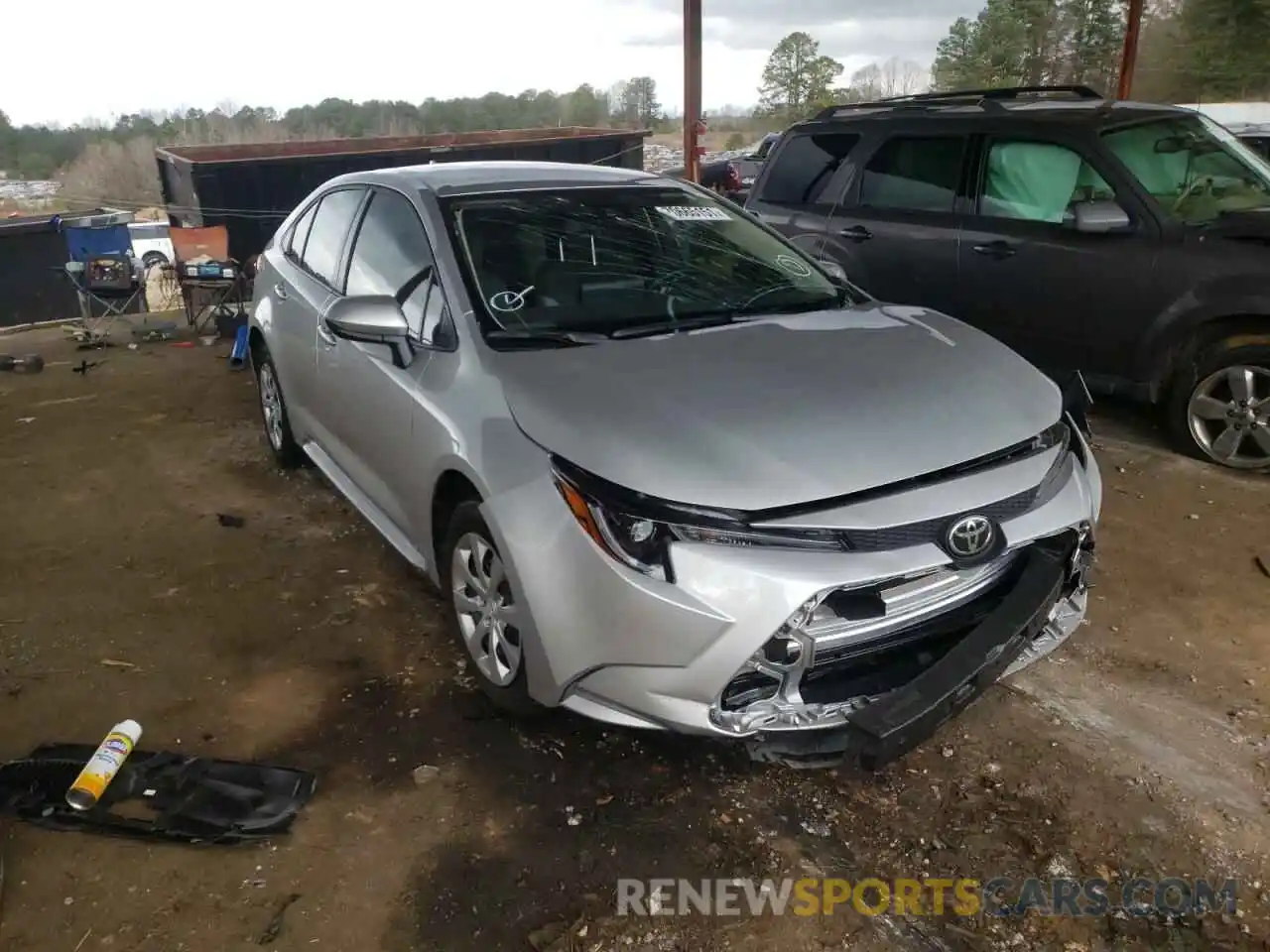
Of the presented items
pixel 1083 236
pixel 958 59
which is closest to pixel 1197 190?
pixel 1083 236

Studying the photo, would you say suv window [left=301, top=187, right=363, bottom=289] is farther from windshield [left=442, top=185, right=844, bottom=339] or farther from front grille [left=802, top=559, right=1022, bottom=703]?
front grille [left=802, top=559, right=1022, bottom=703]

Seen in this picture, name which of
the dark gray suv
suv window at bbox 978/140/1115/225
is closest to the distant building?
the dark gray suv

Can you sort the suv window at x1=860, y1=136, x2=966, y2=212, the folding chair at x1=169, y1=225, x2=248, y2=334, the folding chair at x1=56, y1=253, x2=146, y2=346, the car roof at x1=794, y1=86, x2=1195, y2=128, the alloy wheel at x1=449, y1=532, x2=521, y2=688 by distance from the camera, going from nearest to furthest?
the alloy wheel at x1=449, y1=532, x2=521, y2=688
the car roof at x1=794, y1=86, x2=1195, y2=128
the suv window at x1=860, y1=136, x2=966, y2=212
the folding chair at x1=56, y1=253, x2=146, y2=346
the folding chair at x1=169, y1=225, x2=248, y2=334

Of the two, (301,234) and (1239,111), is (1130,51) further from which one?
(301,234)

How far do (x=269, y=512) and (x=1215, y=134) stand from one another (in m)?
5.10

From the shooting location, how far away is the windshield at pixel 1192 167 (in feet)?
15.3

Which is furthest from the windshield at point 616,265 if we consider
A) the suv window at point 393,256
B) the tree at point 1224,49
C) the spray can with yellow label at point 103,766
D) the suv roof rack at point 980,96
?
the tree at point 1224,49

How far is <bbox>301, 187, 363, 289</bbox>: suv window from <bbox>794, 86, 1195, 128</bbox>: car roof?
10.2 feet

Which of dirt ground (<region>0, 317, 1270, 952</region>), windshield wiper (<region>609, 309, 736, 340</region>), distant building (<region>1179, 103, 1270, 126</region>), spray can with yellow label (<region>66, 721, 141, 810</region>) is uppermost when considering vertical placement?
distant building (<region>1179, 103, 1270, 126</region>)

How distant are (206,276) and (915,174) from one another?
5810 millimetres

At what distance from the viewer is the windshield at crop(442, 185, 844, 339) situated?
9.86ft

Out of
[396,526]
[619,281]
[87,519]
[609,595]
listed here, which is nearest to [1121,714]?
[609,595]

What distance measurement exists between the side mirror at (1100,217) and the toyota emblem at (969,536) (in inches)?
114

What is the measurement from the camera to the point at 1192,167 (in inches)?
191
